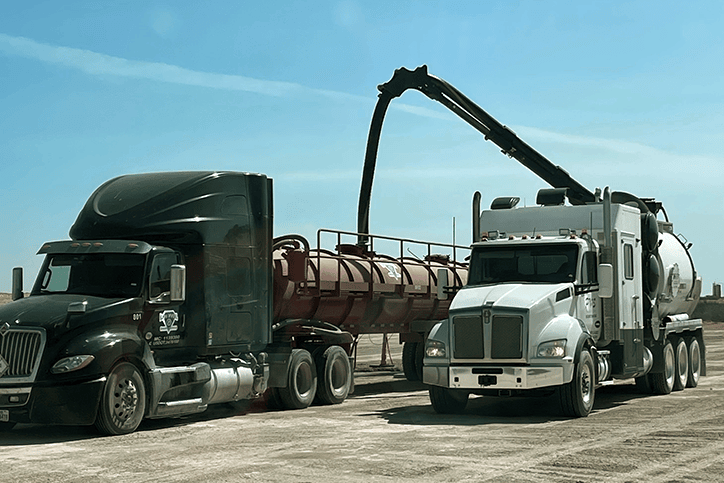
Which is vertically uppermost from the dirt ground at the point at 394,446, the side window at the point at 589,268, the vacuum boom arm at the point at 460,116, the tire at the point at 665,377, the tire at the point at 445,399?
the vacuum boom arm at the point at 460,116

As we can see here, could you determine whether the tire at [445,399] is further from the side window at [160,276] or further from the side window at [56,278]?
the side window at [56,278]

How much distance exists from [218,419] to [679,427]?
7676 millimetres

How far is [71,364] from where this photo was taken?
1427cm

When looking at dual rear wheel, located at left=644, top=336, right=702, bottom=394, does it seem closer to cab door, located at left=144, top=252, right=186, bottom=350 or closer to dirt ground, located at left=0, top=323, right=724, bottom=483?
dirt ground, located at left=0, top=323, right=724, bottom=483

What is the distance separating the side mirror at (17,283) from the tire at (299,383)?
5.14 m

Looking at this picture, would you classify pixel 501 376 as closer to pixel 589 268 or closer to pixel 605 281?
pixel 605 281

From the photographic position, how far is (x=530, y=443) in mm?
12812

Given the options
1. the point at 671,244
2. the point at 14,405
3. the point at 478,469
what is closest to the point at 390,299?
the point at 671,244

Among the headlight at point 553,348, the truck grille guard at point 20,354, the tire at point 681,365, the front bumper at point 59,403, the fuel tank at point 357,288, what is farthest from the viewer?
the tire at point 681,365

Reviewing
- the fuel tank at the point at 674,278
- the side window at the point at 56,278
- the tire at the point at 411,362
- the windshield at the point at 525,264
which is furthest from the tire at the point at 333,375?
the fuel tank at the point at 674,278

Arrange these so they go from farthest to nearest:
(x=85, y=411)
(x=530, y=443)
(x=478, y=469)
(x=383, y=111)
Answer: (x=383, y=111) → (x=85, y=411) → (x=530, y=443) → (x=478, y=469)

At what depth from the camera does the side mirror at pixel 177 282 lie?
15.4 m

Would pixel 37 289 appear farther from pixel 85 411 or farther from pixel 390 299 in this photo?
pixel 390 299

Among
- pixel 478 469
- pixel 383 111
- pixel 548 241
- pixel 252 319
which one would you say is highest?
pixel 383 111
